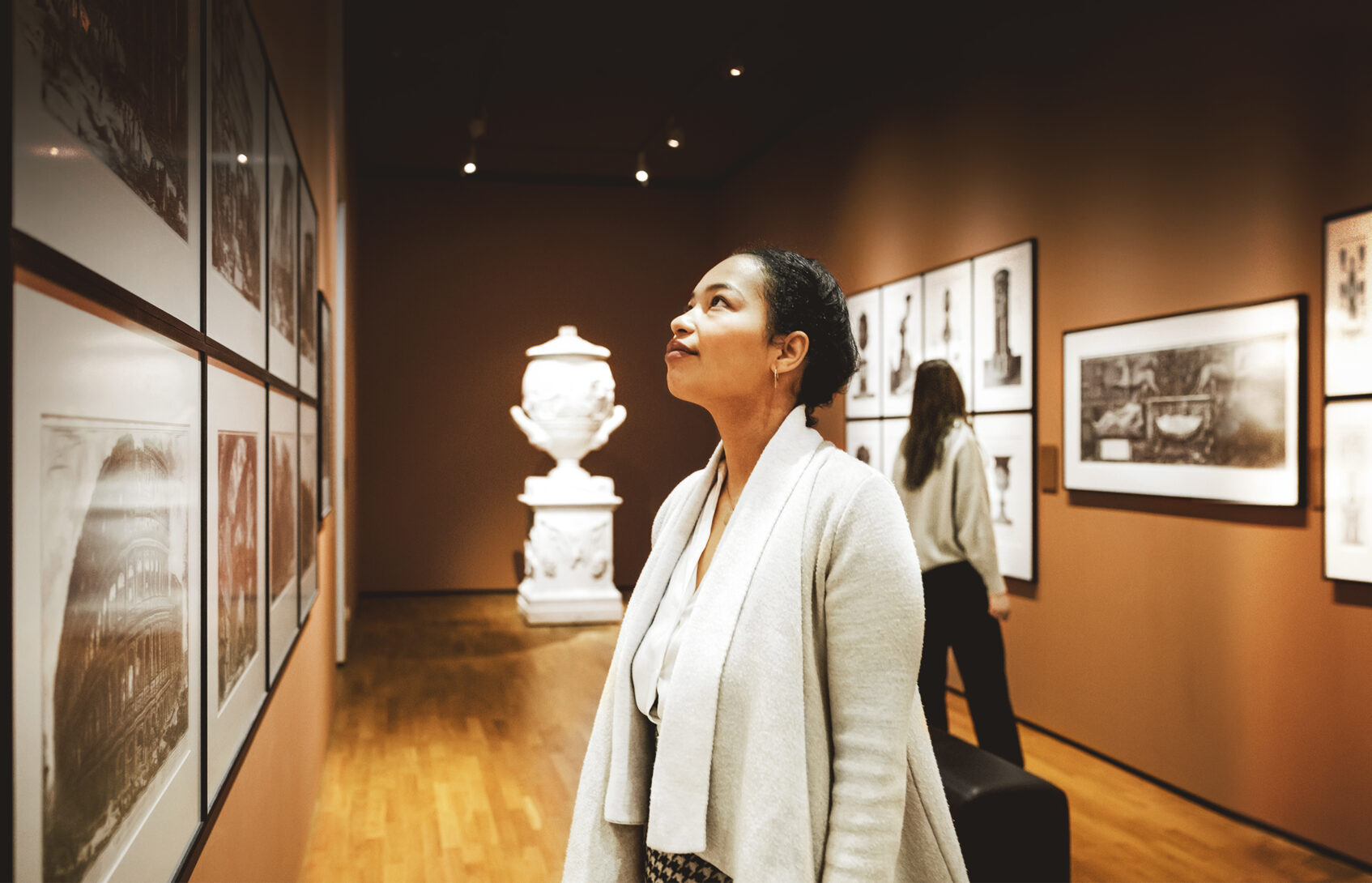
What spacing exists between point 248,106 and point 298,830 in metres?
2.15

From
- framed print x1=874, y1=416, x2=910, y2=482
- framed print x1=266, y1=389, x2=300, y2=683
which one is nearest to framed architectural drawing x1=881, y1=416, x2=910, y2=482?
framed print x1=874, y1=416, x2=910, y2=482

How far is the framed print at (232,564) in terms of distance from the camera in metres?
1.42

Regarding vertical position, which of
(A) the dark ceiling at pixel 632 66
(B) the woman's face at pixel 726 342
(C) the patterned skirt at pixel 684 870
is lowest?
(C) the patterned skirt at pixel 684 870

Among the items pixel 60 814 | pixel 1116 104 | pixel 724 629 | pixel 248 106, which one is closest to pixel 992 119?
pixel 1116 104

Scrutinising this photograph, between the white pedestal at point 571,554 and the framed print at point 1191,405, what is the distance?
13.1 feet

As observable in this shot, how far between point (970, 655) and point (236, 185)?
2971 mm

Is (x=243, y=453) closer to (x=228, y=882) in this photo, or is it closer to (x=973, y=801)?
(x=228, y=882)

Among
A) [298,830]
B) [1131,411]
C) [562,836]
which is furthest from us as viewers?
[1131,411]

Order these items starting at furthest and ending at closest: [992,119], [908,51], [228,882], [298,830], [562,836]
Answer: [908,51] → [992,119] → [562,836] → [298,830] → [228,882]

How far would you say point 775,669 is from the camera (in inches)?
49.0

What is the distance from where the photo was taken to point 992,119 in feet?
17.4

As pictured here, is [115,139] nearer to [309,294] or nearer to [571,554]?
[309,294]

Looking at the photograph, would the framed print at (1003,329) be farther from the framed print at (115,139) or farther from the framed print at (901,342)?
the framed print at (115,139)

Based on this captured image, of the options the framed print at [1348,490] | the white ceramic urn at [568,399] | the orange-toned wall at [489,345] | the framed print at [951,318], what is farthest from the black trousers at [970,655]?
the orange-toned wall at [489,345]
